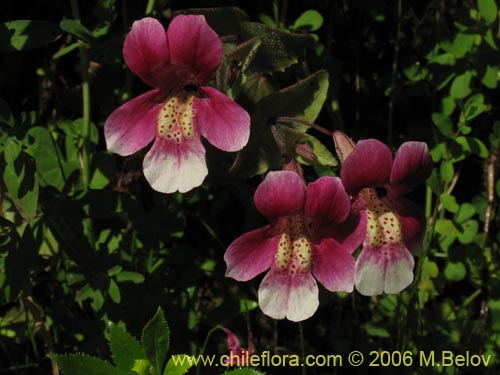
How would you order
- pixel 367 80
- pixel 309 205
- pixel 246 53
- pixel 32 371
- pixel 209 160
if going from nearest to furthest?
pixel 309 205 < pixel 246 53 < pixel 209 160 < pixel 32 371 < pixel 367 80

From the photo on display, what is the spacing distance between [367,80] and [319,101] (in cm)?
62

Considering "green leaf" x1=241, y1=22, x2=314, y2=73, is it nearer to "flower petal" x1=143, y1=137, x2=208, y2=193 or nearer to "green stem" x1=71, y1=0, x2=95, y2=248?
"flower petal" x1=143, y1=137, x2=208, y2=193

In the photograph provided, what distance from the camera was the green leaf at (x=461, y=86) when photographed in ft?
6.30

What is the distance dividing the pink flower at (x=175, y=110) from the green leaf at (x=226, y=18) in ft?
0.76

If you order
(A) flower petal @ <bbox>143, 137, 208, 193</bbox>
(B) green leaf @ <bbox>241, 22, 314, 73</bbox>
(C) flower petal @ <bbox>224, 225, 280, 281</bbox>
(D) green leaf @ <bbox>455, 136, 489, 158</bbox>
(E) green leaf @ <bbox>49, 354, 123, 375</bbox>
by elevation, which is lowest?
(D) green leaf @ <bbox>455, 136, 489, 158</bbox>

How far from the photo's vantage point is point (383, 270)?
140cm

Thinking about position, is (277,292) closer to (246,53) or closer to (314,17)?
(246,53)

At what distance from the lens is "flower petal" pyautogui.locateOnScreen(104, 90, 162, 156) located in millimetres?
1366

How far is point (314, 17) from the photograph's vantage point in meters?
1.84

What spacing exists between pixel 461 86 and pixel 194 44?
0.89 metres

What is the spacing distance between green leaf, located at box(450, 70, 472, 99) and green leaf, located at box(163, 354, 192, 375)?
104cm

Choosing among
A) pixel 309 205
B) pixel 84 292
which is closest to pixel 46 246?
pixel 84 292

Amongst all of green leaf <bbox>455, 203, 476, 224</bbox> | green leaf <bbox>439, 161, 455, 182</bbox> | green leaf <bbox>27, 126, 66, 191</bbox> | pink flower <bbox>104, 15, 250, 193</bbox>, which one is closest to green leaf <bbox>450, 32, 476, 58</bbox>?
green leaf <bbox>439, 161, 455, 182</bbox>

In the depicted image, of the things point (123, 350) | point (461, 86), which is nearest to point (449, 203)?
point (461, 86)
